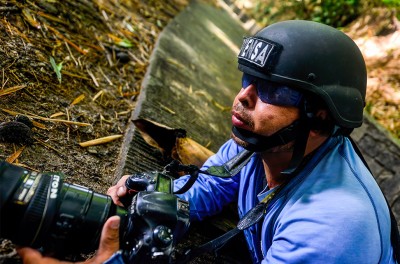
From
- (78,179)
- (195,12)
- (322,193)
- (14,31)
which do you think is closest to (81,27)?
(14,31)

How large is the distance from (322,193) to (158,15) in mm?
4071

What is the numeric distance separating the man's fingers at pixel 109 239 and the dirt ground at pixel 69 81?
2.13 ft

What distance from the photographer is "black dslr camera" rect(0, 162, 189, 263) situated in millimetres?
1178

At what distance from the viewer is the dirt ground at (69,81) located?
188cm

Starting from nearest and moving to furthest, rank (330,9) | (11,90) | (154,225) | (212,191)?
(154,225) < (11,90) < (212,191) < (330,9)

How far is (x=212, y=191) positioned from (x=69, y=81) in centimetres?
132

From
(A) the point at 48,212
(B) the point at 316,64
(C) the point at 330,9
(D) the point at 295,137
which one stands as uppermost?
(B) the point at 316,64

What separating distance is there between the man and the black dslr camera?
0.41 metres

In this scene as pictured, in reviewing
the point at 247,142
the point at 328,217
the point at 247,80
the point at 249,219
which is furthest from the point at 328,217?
the point at 247,80

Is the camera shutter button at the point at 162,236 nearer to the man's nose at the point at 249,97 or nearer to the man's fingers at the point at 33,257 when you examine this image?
the man's fingers at the point at 33,257

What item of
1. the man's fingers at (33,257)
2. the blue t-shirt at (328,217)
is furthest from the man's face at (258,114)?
the man's fingers at (33,257)

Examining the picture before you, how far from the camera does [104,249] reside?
50.4 inches

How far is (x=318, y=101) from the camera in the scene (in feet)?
5.50

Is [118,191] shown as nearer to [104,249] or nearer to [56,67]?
[104,249]
